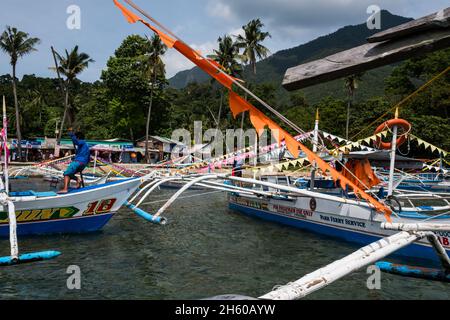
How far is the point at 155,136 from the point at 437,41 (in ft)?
176

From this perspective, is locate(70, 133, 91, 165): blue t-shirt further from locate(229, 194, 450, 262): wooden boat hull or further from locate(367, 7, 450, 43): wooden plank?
locate(367, 7, 450, 43): wooden plank

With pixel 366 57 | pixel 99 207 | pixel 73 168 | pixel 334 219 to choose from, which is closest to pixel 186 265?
pixel 99 207

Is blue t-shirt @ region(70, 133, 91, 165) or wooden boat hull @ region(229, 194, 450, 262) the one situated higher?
blue t-shirt @ region(70, 133, 91, 165)

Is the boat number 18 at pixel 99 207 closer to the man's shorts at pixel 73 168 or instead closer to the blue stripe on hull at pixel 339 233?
the man's shorts at pixel 73 168

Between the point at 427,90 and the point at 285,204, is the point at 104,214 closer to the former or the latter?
the point at 285,204

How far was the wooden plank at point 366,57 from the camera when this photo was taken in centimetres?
371

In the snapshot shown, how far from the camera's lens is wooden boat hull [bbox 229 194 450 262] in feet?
34.9

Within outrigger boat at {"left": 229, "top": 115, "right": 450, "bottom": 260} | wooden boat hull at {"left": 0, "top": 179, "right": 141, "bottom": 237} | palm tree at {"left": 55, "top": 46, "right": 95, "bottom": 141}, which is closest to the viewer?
outrigger boat at {"left": 229, "top": 115, "right": 450, "bottom": 260}

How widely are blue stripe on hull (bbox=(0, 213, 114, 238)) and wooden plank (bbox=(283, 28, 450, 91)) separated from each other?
420 inches

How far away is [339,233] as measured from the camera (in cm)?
1312

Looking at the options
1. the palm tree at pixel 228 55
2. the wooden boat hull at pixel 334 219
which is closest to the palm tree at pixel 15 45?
the palm tree at pixel 228 55

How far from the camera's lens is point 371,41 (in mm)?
3941

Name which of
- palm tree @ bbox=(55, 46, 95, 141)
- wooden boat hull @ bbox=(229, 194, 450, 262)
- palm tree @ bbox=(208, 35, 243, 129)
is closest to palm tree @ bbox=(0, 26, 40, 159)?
palm tree @ bbox=(55, 46, 95, 141)

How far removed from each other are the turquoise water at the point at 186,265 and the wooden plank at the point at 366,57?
17.5 feet
